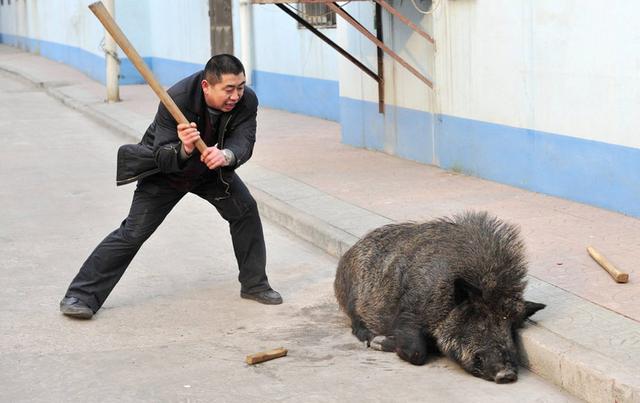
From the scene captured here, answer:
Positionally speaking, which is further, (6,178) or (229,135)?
(6,178)

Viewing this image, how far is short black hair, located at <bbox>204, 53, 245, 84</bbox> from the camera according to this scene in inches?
257

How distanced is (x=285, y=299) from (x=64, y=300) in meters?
1.45

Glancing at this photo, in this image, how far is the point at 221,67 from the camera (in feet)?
21.4

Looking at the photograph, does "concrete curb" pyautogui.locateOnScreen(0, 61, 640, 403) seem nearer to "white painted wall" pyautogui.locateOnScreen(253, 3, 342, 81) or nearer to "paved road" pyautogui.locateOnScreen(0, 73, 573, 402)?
"paved road" pyautogui.locateOnScreen(0, 73, 573, 402)

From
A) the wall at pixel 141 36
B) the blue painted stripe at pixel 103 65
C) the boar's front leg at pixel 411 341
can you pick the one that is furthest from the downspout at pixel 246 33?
the boar's front leg at pixel 411 341

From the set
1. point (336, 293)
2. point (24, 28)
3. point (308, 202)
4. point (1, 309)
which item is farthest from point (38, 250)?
point (24, 28)

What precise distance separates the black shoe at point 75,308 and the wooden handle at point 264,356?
1389 millimetres

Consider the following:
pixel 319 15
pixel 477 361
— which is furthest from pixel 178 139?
pixel 319 15

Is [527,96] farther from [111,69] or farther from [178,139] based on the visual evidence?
[111,69]

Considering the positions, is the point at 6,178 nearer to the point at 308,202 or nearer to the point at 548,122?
the point at 308,202

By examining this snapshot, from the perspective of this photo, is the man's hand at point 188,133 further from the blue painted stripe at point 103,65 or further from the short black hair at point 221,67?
the blue painted stripe at point 103,65

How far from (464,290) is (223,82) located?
1.96 metres

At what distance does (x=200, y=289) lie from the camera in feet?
25.6

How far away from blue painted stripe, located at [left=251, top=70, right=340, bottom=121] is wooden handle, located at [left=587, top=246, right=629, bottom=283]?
977 centimetres
